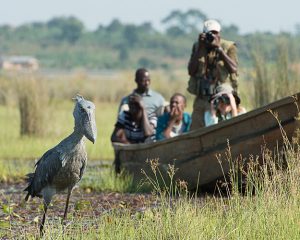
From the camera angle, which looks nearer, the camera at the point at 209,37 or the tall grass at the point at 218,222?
the tall grass at the point at 218,222

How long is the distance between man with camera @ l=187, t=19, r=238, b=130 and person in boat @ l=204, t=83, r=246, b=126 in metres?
0.19

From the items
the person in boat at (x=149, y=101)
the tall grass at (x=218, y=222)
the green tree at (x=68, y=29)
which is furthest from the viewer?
the green tree at (x=68, y=29)

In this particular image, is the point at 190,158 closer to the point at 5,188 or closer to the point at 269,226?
the point at 5,188

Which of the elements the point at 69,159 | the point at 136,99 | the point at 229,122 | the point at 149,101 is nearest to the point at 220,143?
the point at 229,122

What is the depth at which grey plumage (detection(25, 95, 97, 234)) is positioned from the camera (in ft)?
27.5

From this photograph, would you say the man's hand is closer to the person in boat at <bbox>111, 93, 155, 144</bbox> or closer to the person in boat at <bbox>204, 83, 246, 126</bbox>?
the person in boat at <bbox>111, 93, 155, 144</bbox>

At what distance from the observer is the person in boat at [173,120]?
13906 mm

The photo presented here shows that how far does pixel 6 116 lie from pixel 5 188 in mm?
15292

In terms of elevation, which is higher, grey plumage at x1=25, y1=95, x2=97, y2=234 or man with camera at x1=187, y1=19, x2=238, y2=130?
man with camera at x1=187, y1=19, x2=238, y2=130

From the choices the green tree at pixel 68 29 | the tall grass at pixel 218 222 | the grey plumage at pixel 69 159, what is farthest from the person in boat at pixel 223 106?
the green tree at pixel 68 29

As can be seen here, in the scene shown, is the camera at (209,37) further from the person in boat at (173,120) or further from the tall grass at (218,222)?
the tall grass at (218,222)

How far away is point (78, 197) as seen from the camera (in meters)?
12.7

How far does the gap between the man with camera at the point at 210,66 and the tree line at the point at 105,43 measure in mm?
99376

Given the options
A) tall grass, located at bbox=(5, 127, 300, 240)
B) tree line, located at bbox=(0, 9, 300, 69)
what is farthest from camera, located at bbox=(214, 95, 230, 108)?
tree line, located at bbox=(0, 9, 300, 69)
